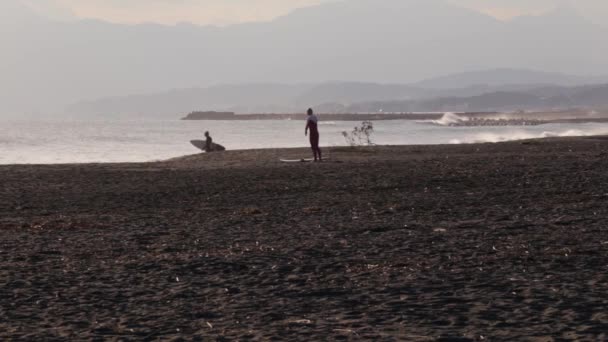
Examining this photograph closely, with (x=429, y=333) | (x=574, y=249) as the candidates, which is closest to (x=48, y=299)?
(x=429, y=333)

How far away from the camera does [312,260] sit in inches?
459

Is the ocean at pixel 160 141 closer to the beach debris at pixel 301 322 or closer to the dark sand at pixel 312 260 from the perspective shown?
the dark sand at pixel 312 260

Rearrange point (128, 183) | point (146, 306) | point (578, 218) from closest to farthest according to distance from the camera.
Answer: point (146, 306) → point (578, 218) → point (128, 183)

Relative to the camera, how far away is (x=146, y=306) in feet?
30.5

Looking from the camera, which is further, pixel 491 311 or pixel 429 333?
pixel 491 311

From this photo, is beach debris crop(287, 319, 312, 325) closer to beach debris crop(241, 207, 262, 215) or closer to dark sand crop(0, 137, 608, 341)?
dark sand crop(0, 137, 608, 341)

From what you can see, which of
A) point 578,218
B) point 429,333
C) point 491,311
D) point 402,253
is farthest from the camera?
point 578,218

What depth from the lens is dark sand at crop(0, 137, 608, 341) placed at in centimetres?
839

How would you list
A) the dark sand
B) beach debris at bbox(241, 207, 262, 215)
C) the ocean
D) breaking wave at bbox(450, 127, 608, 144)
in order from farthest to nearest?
breaking wave at bbox(450, 127, 608, 144) < the ocean < beach debris at bbox(241, 207, 262, 215) < the dark sand

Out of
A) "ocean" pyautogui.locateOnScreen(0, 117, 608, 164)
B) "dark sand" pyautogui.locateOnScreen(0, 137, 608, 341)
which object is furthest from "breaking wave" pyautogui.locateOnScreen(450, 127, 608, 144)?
"dark sand" pyautogui.locateOnScreen(0, 137, 608, 341)

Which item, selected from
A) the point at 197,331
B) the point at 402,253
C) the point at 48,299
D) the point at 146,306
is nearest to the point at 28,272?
the point at 48,299

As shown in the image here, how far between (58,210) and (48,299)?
877 cm

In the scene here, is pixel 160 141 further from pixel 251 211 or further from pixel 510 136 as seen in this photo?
pixel 251 211

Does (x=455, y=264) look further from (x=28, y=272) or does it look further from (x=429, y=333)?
(x=28, y=272)
